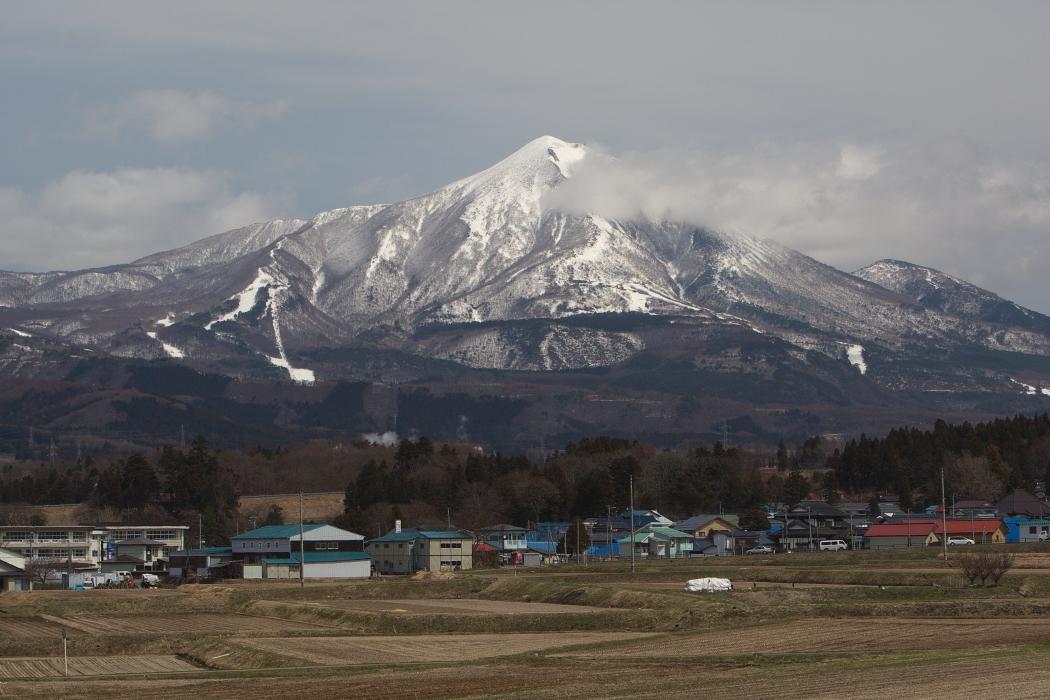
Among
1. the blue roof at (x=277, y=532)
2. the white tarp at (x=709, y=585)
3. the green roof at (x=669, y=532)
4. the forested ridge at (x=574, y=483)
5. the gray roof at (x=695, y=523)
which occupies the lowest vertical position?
the white tarp at (x=709, y=585)

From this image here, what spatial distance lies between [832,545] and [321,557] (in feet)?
138

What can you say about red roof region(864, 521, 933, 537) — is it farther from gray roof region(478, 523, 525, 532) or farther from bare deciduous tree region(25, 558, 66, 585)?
bare deciduous tree region(25, 558, 66, 585)

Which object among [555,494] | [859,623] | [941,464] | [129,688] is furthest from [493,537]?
[129,688]

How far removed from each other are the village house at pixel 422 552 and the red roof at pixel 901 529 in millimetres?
31257

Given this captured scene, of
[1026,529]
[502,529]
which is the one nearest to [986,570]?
[1026,529]

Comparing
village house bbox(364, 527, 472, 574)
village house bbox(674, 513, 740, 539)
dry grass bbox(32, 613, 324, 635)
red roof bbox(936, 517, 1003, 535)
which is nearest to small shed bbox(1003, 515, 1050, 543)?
red roof bbox(936, 517, 1003, 535)

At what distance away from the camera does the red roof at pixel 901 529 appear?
400 ft

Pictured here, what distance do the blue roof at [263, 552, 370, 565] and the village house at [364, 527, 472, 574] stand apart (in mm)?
4086

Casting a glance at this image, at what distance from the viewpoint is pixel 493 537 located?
460ft

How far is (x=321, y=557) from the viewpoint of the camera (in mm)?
113312

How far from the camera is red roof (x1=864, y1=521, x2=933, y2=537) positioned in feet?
400

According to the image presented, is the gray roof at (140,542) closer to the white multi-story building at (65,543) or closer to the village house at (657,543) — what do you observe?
the white multi-story building at (65,543)

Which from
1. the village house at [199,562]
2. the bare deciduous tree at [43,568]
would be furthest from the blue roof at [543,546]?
the bare deciduous tree at [43,568]

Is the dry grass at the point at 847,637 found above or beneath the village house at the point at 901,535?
beneath
